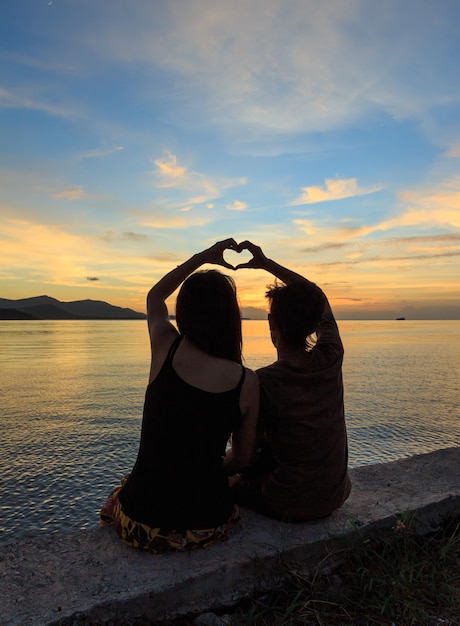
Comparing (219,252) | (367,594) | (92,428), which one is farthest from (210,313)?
(92,428)

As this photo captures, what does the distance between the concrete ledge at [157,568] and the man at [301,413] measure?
202 millimetres

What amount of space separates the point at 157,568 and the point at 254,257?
2.29 metres

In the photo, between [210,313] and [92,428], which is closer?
[210,313]

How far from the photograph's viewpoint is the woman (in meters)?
2.74

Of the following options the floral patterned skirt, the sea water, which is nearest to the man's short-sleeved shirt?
the floral patterned skirt

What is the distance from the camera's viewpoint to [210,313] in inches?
108

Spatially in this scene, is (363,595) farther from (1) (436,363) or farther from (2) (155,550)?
(1) (436,363)

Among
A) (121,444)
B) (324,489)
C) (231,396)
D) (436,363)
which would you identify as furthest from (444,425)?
(436,363)

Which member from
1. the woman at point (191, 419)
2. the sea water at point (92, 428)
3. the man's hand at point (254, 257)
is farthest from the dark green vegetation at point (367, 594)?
the sea water at point (92, 428)

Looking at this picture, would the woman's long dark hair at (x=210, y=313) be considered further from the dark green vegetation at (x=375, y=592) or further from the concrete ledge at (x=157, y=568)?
the dark green vegetation at (x=375, y=592)

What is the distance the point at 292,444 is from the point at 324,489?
1.32 ft

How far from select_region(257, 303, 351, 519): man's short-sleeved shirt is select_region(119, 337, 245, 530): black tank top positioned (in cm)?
31

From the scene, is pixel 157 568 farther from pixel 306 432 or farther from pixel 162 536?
pixel 306 432

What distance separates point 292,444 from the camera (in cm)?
307
